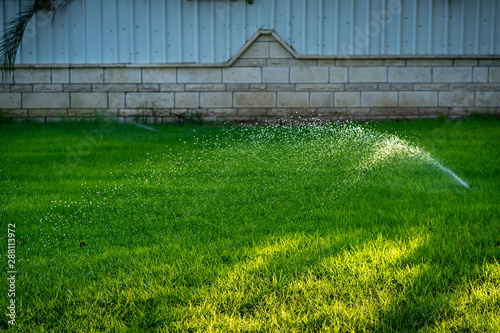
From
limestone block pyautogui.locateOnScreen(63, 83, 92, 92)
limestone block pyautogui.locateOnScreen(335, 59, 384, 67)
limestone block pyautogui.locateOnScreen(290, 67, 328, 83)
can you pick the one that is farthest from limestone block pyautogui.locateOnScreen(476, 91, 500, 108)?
limestone block pyautogui.locateOnScreen(63, 83, 92, 92)

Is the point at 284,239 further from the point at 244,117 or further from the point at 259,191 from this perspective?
the point at 244,117

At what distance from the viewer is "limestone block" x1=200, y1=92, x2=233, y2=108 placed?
420 inches

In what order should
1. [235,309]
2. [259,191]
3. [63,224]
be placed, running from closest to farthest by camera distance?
1. [235,309]
2. [63,224]
3. [259,191]

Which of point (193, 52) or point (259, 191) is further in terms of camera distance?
point (193, 52)

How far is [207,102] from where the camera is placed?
1068 centimetres

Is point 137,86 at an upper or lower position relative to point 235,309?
upper

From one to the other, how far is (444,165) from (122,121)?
22.3ft

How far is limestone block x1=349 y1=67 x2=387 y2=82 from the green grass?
12.2ft

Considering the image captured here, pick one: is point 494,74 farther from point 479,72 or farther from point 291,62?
point 291,62

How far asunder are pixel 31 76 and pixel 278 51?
201 inches

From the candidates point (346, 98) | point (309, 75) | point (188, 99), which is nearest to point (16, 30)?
point (188, 99)

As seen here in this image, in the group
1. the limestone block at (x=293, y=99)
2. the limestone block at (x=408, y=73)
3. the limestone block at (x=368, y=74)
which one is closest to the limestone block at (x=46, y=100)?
the limestone block at (x=293, y=99)

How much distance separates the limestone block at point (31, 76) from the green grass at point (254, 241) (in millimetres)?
3855

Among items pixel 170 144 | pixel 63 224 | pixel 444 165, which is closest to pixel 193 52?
pixel 170 144
